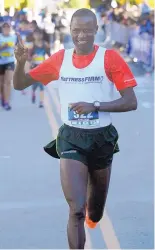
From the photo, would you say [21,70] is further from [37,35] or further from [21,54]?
[37,35]

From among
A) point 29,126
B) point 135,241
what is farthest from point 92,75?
point 29,126

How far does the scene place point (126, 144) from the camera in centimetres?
1139

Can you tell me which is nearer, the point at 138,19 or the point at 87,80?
the point at 87,80

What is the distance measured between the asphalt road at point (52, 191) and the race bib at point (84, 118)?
4.49 ft

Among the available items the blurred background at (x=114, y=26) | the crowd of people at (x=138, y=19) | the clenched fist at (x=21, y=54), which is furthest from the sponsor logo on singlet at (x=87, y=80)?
the crowd of people at (x=138, y=19)

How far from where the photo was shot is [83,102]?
5367mm

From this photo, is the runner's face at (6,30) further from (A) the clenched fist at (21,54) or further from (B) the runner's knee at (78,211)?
(B) the runner's knee at (78,211)

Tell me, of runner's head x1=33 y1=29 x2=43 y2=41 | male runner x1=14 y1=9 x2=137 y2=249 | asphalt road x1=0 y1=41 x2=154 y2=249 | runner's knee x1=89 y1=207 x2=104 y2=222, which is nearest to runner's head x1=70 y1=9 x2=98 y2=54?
male runner x1=14 y1=9 x2=137 y2=249

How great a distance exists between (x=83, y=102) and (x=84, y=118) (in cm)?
18

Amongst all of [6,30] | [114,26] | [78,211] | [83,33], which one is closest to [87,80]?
[83,33]

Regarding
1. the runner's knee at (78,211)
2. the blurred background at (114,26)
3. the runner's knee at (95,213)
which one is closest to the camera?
the runner's knee at (78,211)

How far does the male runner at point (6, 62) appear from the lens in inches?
571

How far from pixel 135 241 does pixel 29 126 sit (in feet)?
21.4

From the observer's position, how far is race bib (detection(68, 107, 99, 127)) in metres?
5.50
